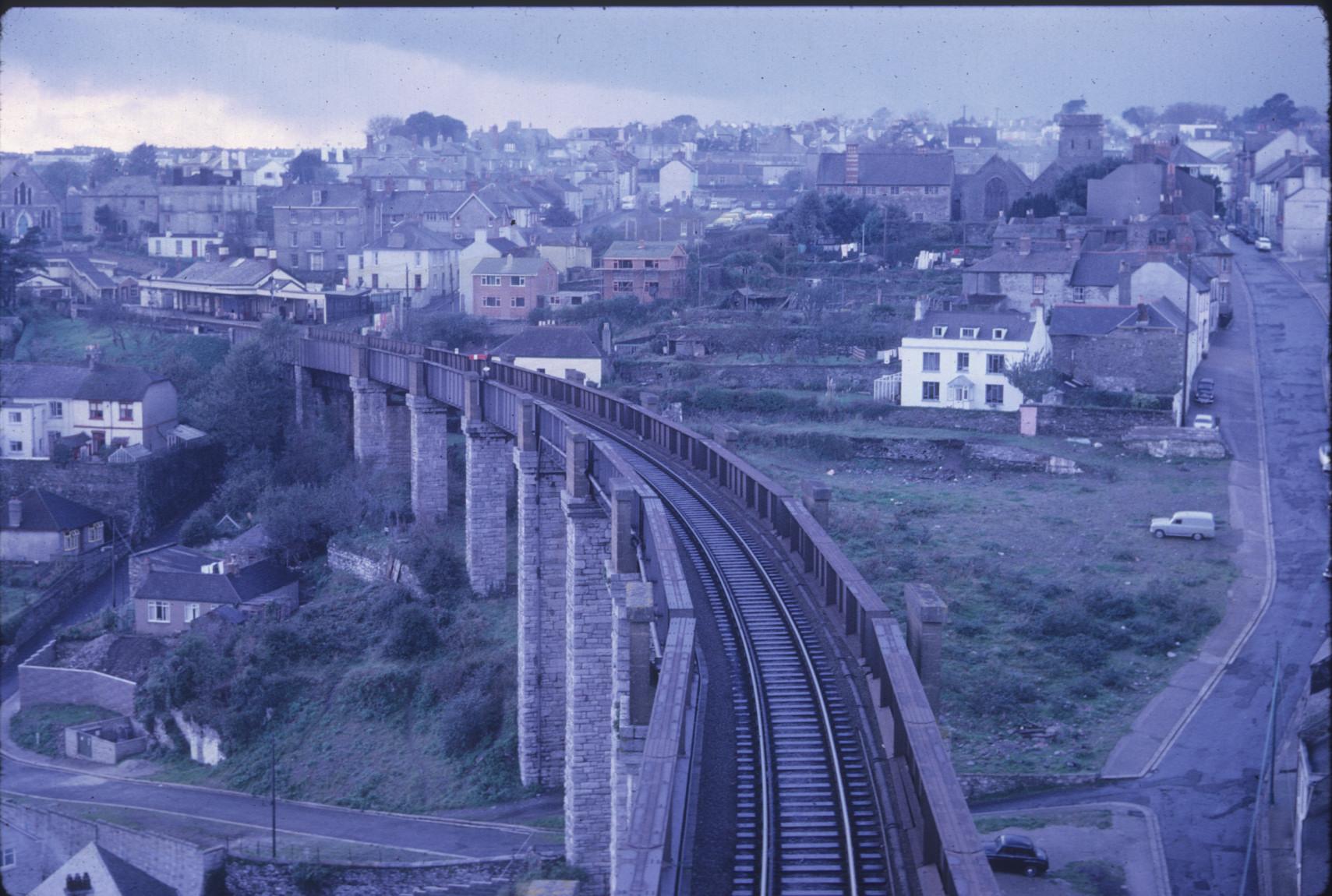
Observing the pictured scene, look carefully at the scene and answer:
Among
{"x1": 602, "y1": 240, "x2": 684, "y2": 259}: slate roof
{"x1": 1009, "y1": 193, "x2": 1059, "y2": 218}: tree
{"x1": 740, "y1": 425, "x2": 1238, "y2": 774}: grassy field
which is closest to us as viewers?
{"x1": 740, "y1": 425, "x2": 1238, "y2": 774}: grassy field

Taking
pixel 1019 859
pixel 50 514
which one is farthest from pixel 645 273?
pixel 1019 859

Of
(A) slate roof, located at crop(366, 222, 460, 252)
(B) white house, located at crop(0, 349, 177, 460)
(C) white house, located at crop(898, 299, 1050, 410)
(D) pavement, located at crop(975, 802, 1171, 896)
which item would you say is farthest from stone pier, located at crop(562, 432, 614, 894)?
(A) slate roof, located at crop(366, 222, 460, 252)

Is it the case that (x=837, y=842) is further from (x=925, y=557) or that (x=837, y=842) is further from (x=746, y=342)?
(x=746, y=342)

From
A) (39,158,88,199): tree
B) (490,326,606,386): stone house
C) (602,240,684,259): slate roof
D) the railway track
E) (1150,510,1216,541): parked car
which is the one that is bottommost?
(1150,510,1216,541): parked car

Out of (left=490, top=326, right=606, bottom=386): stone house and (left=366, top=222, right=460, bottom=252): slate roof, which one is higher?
(left=366, top=222, right=460, bottom=252): slate roof

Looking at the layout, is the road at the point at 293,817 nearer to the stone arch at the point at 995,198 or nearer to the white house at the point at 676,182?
the stone arch at the point at 995,198

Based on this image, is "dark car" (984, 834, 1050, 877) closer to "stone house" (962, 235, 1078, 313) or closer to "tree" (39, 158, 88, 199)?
"stone house" (962, 235, 1078, 313)
